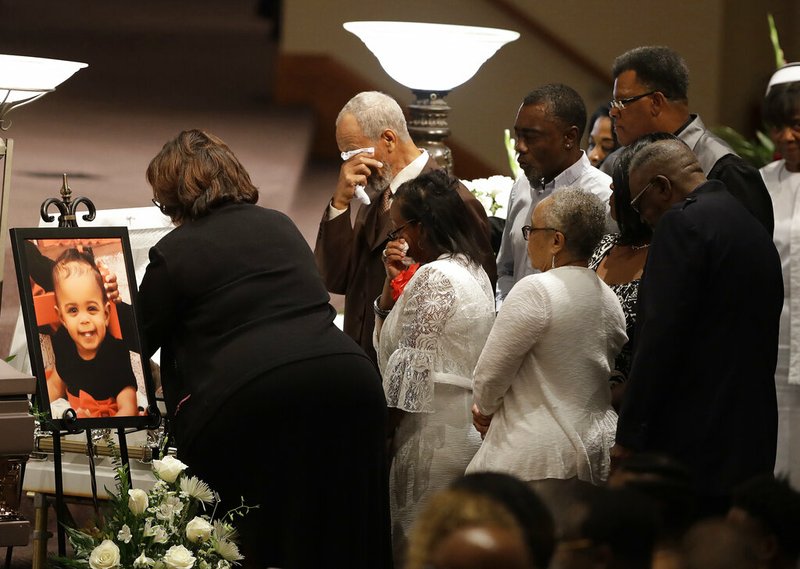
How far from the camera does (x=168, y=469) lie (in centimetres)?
323

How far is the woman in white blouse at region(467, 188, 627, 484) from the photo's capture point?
3.49 metres

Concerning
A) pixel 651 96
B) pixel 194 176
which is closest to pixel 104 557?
pixel 194 176

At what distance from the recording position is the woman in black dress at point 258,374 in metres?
3.47

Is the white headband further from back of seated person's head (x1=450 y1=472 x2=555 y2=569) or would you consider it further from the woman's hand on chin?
back of seated person's head (x1=450 y1=472 x2=555 y2=569)

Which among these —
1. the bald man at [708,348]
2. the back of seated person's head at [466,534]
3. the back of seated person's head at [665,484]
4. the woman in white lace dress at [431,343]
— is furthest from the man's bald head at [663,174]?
the back of seated person's head at [466,534]

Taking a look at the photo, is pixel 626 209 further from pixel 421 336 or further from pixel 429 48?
pixel 429 48

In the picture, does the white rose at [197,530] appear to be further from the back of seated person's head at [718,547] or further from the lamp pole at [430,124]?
the lamp pole at [430,124]

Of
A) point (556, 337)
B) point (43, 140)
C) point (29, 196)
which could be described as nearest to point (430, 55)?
point (556, 337)

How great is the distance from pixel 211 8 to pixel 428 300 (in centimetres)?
636

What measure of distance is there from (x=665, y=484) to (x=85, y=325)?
1.84 m

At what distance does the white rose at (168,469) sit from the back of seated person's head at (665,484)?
48.6 inches

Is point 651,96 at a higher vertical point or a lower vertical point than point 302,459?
higher

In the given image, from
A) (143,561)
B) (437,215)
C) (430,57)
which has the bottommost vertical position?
(143,561)

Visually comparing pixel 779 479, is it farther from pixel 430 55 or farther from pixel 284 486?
pixel 430 55
